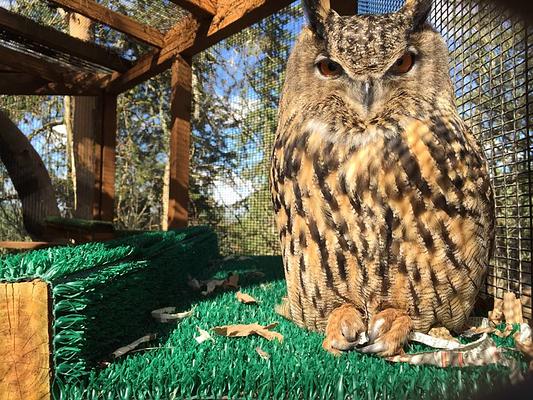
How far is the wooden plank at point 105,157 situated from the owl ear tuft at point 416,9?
3.27 metres

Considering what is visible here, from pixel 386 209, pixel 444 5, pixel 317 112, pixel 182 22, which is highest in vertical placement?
pixel 182 22

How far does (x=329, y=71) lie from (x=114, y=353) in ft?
3.66

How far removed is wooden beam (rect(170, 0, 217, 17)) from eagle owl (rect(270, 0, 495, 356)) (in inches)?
54.3

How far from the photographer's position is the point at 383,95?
4.04ft

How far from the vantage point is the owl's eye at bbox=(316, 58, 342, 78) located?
127 centimetres

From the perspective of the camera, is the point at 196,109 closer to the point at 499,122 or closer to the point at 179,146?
the point at 179,146

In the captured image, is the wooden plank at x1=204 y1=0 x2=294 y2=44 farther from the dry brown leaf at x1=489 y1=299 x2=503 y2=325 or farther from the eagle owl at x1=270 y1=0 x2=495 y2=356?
the dry brown leaf at x1=489 y1=299 x2=503 y2=325

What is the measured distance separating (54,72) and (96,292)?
2985mm

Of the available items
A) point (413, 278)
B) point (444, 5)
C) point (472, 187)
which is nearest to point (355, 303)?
point (413, 278)

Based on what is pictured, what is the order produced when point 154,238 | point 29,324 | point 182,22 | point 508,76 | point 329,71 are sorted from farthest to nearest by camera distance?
point 182,22
point 154,238
point 508,76
point 329,71
point 29,324

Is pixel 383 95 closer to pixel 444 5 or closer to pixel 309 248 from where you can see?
pixel 309 248

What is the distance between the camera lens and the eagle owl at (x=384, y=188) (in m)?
1.19

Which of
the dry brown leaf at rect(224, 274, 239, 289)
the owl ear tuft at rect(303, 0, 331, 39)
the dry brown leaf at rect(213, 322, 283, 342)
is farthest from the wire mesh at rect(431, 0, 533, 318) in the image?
the dry brown leaf at rect(224, 274, 239, 289)

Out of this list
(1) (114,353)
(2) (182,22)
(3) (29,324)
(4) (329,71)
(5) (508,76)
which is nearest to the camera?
(3) (29,324)
